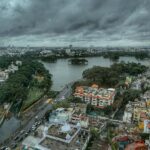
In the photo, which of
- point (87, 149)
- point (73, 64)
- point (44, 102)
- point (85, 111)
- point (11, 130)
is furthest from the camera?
point (73, 64)

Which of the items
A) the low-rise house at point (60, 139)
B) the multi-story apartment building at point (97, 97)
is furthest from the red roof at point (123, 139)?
the multi-story apartment building at point (97, 97)

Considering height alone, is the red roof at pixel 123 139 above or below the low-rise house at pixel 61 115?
below

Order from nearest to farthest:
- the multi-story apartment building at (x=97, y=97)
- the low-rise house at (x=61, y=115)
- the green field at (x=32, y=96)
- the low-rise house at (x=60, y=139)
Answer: the low-rise house at (x=60, y=139), the low-rise house at (x=61, y=115), the multi-story apartment building at (x=97, y=97), the green field at (x=32, y=96)

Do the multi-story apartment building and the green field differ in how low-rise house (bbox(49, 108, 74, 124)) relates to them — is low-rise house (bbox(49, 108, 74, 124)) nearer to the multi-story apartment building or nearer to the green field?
the multi-story apartment building

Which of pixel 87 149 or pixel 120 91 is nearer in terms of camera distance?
pixel 87 149

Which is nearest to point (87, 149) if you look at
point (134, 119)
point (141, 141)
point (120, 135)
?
point (120, 135)

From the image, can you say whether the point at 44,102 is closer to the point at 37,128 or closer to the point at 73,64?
the point at 37,128

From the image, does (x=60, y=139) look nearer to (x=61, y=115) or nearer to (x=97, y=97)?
(x=61, y=115)

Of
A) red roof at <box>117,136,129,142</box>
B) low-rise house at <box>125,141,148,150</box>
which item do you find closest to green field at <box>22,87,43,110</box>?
red roof at <box>117,136,129,142</box>

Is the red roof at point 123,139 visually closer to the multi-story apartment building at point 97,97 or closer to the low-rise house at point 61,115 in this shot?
the low-rise house at point 61,115
